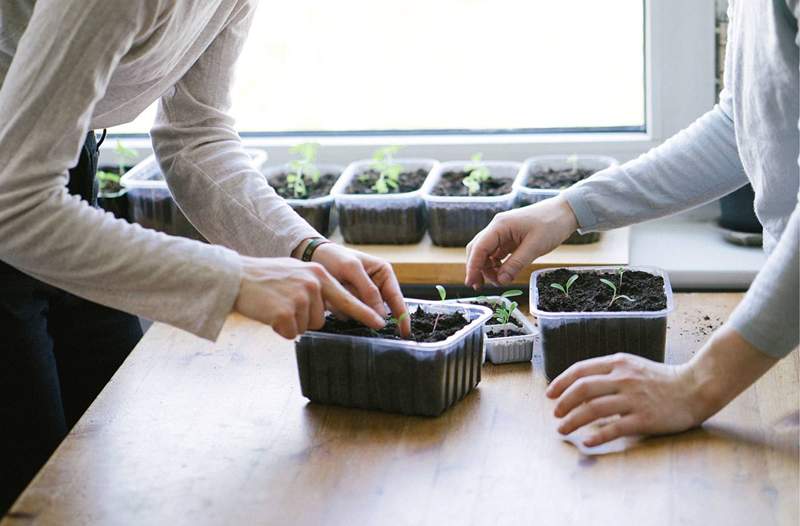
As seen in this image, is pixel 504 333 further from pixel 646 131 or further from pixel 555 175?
pixel 646 131

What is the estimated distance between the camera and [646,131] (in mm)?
2391

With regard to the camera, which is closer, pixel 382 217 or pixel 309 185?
pixel 382 217

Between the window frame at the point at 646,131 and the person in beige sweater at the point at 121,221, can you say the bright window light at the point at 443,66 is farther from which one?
the person in beige sweater at the point at 121,221

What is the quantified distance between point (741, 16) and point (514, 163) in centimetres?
85

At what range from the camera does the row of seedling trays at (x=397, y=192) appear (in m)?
2.17

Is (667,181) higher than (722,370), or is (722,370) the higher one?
(667,181)

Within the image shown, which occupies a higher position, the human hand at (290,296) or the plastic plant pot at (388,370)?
the human hand at (290,296)

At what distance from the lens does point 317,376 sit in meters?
1.57

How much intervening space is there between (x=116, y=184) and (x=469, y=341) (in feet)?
3.67

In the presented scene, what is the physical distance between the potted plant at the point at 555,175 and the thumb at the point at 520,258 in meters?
0.39

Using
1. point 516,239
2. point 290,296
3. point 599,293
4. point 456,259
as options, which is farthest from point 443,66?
point 290,296

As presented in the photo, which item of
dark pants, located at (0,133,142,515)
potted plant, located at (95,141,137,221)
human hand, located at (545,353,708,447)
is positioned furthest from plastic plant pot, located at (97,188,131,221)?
human hand, located at (545,353,708,447)

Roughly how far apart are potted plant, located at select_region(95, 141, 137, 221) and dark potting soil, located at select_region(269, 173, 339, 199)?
0.31m

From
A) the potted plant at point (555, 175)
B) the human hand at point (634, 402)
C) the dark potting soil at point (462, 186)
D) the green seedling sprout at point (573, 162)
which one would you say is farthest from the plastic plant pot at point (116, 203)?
the human hand at point (634, 402)
